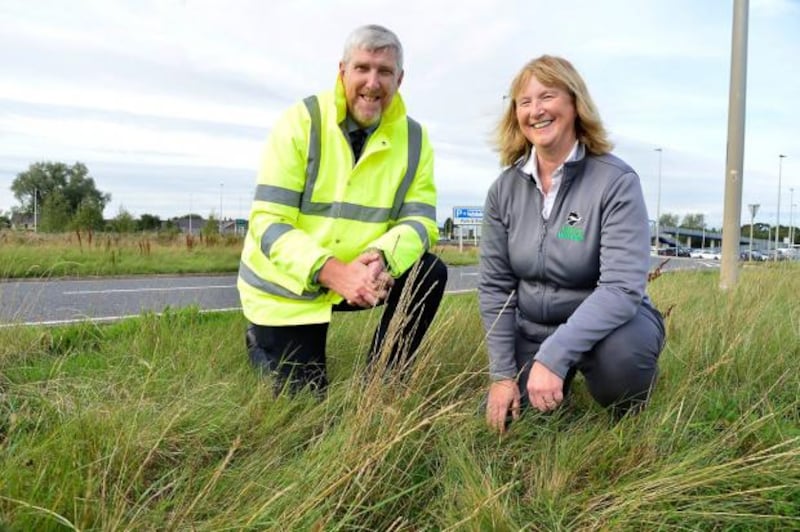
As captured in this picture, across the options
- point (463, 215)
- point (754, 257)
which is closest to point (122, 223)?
point (463, 215)

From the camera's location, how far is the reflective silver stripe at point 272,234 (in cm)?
255

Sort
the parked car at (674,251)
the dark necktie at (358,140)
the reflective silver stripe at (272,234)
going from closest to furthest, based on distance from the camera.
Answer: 1. the reflective silver stripe at (272,234)
2. the dark necktie at (358,140)
3. the parked car at (674,251)

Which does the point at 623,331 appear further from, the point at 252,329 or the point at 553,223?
the point at 252,329

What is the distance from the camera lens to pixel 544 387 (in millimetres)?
2012

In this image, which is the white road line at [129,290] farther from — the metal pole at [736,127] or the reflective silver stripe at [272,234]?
the metal pole at [736,127]

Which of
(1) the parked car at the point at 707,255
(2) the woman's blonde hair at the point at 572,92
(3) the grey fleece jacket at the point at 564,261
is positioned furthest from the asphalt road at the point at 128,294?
(1) the parked car at the point at 707,255

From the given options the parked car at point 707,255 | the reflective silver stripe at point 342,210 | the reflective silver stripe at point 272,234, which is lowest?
the parked car at point 707,255

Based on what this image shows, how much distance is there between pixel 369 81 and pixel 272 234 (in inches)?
29.1

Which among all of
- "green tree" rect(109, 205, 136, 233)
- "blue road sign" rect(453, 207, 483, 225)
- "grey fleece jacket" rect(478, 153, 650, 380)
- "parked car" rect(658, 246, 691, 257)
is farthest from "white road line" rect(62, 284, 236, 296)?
"parked car" rect(658, 246, 691, 257)

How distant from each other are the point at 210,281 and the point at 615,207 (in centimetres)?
1099

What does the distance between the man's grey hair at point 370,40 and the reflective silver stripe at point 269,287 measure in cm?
98

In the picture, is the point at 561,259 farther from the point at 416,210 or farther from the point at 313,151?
the point at 313,151

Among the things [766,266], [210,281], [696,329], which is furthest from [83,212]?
[696,329]

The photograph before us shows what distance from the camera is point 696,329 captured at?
328 cm
